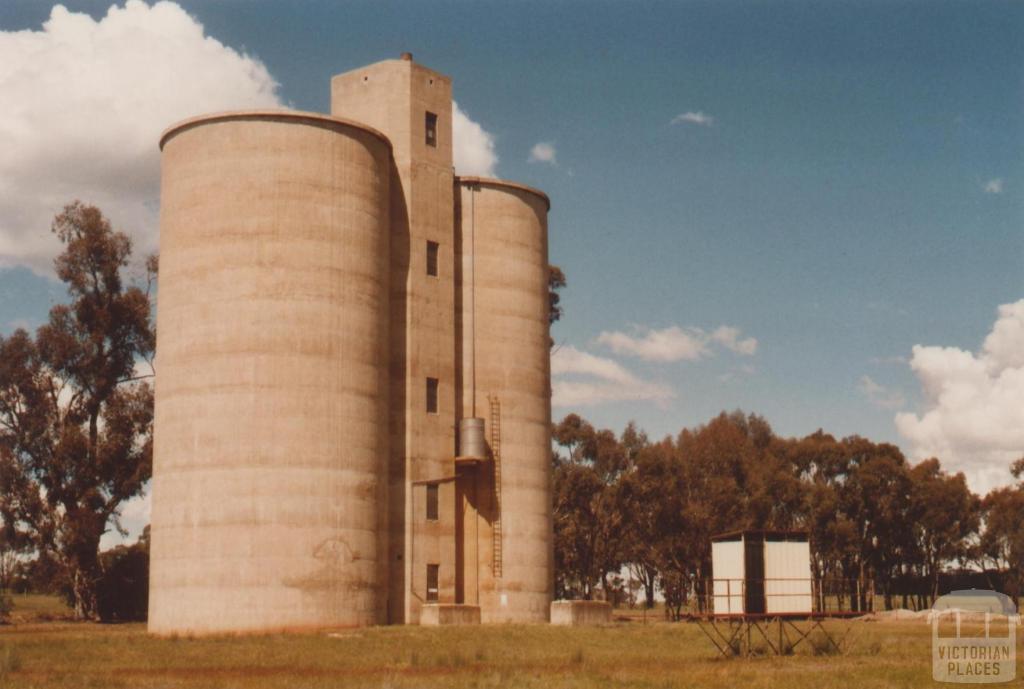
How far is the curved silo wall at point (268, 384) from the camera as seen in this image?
4666 cm

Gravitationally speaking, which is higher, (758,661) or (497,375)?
(497,375)

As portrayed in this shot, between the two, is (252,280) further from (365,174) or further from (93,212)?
(93,212)

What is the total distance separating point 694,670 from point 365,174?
97.7ft

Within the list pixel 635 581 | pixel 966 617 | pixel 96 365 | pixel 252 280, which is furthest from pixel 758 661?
pixel 635 581

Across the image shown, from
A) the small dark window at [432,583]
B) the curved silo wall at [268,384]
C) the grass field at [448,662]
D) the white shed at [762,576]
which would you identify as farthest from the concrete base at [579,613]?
the white shed at [762,576]

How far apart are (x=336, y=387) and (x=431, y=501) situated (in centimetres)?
835

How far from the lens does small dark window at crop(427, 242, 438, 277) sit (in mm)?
56344

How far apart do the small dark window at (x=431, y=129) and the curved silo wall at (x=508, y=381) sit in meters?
2.69

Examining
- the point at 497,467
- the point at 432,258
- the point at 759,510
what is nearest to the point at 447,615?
the point at 497,467

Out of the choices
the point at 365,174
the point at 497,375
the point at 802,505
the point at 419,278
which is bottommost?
the point at 802,505

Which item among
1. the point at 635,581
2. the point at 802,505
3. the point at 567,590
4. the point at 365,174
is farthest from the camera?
the point at 635,581

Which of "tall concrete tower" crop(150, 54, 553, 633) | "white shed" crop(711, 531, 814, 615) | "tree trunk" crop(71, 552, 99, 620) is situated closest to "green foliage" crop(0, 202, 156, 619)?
"tree trunk" crop(71, 552, 99, 620)

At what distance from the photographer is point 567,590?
106 meters

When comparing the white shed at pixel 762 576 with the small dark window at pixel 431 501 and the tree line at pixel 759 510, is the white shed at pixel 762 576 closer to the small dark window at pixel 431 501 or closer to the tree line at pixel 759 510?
the small dark window at pixel 431 501
